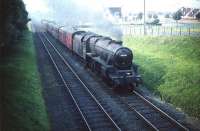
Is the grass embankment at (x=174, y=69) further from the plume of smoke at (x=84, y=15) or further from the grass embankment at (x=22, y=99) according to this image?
the grass embankment at (x=22, y=99)

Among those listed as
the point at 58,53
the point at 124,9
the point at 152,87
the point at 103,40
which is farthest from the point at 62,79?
the point at 124,9

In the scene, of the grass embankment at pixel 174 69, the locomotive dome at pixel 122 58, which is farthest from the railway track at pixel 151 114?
the locomotive dome at pixel 122 58

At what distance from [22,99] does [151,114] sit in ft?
24.4

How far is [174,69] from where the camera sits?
22406 mm

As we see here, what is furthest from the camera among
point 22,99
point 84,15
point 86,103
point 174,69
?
point 84,15

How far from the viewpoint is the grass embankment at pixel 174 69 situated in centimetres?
1825

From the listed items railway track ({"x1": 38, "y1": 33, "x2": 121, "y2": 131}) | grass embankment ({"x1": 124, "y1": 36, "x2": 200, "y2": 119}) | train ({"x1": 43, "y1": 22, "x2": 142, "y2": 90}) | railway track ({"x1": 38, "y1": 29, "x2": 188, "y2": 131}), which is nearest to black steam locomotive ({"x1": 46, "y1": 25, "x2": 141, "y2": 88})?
train ({"x1": 43, "y1": 22, "x2": 142, "y2": 90})

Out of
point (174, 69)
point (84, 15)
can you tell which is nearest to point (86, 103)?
point (174, 69)

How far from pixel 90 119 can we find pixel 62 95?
15.3ft

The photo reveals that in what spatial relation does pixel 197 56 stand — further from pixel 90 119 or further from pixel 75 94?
pixel 90 119

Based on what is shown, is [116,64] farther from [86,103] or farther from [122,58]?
[86,103]

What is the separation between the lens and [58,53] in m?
36.6

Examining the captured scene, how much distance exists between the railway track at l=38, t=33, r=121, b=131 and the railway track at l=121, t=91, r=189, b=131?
1792 mm

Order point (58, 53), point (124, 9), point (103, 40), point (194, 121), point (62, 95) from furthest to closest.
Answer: point (124, 9) < point (58, 53) < point (103, 40) < point (62, 95) < point (194, 121)
